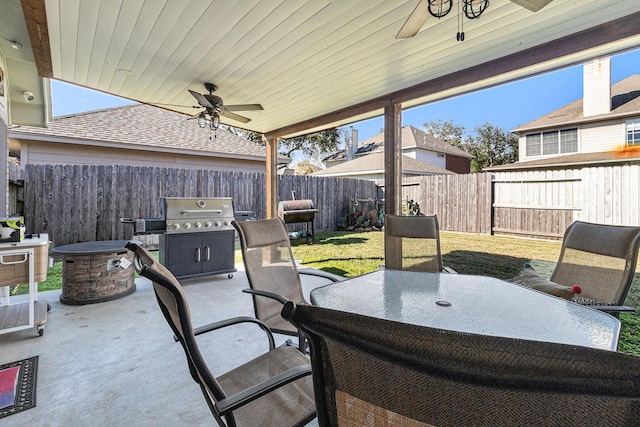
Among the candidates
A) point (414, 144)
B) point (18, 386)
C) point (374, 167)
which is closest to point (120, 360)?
point (18, 386)

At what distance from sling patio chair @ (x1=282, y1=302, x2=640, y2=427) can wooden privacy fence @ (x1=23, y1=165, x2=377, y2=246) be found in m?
7.51

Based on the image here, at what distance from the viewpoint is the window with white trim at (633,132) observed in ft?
30.6

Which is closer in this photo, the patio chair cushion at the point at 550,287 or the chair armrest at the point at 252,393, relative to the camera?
the chair armrest at the point at 252,393

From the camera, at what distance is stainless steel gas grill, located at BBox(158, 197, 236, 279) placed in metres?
4.45

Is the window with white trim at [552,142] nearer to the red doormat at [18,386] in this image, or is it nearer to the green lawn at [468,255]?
the green lawn at [468,255]

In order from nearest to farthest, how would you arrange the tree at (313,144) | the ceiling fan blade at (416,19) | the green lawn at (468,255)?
the ceiling fan blade at (416,19)
the green lawn at (468,255)
the tree at (313,144)

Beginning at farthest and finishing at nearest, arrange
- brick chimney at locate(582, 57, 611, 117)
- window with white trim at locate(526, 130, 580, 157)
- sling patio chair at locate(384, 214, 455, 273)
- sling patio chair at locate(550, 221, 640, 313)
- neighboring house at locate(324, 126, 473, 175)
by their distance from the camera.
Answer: neighboring house at locate(324, 126, 473, 175) → window with white trim at locate(526, 130, 580, 157) → brick chimney at locate(582, 57, 611, 117) → sling patio chair at locate(384, 214, 455, 273) → sling patio chair at locate(550, 221, 640, 313)

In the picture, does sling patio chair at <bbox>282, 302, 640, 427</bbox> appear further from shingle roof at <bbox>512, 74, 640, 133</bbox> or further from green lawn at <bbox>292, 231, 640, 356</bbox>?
shingle roof at <bbox>512, 74, 640, 133</bbox>

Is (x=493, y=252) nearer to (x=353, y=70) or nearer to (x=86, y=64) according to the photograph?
(x=353, y=70)

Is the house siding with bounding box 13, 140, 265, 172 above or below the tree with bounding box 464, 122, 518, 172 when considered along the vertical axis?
below

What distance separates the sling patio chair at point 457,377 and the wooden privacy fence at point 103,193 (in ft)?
24.6

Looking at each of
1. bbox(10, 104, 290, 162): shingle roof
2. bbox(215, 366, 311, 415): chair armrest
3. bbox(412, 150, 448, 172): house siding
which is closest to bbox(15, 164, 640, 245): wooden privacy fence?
bbox(10, 104, 290, 162): shingle roof

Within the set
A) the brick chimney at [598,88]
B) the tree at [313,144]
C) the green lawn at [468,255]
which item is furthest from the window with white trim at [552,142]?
the tree at [313,144]

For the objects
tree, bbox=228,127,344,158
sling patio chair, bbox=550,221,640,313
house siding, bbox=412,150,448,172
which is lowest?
sling patio chair, bbox=550,221,640,313
